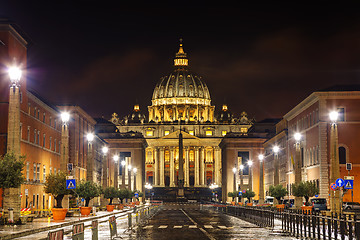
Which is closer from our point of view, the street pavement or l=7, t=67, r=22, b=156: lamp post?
the street pavement

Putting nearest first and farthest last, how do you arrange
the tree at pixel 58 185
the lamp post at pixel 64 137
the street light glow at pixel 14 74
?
the street light glow at pixel 14 74
the lamp post at pixel 64 137
the tree at pixel 58 185

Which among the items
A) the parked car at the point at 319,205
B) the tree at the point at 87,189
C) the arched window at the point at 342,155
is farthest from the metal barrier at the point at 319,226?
the arched window at the point at 342,155

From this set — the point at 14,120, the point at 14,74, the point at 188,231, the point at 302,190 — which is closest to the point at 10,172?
the point at 14,120

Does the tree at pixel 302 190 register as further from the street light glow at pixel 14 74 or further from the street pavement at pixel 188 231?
the street light glow at pixel 14 74

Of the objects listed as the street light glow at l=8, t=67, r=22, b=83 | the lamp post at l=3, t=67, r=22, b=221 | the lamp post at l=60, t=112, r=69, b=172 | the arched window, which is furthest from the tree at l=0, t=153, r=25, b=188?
the arched window

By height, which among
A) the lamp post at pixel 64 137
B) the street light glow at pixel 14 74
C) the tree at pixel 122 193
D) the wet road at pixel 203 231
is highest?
the street light glow at pixel 14 74

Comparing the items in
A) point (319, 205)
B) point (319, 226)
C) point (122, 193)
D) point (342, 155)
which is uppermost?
point (342, 155)

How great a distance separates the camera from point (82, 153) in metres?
121

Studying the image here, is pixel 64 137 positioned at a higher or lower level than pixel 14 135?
higher

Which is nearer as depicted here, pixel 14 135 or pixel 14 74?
pixel 14 74

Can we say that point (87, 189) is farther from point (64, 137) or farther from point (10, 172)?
point (10, 172)

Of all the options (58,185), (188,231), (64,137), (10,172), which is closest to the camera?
(188,231)

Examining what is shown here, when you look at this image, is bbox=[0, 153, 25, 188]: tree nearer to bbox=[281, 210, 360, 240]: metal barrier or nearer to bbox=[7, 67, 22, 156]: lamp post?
bbox=[7, 67, 22, 156]: lamp post

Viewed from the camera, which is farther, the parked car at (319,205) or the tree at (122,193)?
the tree at (122,193)
